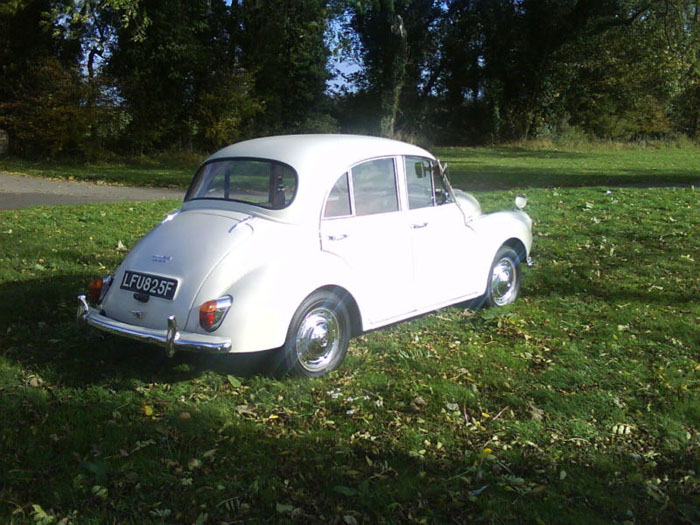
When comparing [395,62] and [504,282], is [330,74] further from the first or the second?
[504,282]

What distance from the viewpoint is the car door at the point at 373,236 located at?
526 cm

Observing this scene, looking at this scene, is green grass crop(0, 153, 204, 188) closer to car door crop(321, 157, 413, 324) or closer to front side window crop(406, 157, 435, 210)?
front side window crop(406, 157, 435, 210)

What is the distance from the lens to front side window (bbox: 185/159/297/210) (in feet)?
17.3

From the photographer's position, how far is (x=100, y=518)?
3.25 metres

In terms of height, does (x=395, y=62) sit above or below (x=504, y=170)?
above

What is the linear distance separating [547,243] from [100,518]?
25.7ft

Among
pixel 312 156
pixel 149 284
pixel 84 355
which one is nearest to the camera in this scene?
pixel 149 284

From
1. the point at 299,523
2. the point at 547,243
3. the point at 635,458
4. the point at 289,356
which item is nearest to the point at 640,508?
the point at 635,458

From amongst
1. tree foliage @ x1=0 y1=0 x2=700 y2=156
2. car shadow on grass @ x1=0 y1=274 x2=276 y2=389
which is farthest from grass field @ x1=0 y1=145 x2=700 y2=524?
tree foliage @ x1=0 y1=0 x2=700 y2=156

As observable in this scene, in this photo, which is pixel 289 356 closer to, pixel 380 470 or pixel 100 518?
pixel 380 470

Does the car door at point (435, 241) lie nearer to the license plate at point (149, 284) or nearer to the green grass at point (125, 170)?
the license plate at point (149, 284)

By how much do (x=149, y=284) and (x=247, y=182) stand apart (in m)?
1.21

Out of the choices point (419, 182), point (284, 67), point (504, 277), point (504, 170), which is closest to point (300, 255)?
point (419, 182)

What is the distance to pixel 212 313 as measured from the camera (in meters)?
4.48
